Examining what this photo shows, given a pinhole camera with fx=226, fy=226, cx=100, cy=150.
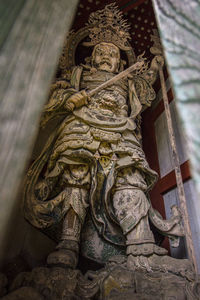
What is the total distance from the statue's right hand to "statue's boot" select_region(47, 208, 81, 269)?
2.34ft

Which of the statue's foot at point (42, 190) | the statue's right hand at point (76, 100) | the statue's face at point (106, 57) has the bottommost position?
the statue's foot at point (42, 190)

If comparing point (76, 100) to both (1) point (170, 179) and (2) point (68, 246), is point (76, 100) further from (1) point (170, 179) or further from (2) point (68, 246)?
(1) point (170, 179)

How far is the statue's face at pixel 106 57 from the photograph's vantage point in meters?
2.06

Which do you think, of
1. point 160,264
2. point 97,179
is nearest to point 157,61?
point 97,179

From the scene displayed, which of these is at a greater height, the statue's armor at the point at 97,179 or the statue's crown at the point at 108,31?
the statue's crown at the point at 108,31

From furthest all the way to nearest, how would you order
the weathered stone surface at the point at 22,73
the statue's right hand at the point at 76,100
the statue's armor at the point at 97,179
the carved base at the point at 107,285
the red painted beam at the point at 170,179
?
the red painted beam at the point at 170,179 < the statue's right hand at the point at 76,100 < the statue's armor at the point at 97,179 < the carved base at the point at 107,285 < the weathered stone surface at the point at 22,73

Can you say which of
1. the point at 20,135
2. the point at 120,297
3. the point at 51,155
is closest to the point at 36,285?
the point at 120,297

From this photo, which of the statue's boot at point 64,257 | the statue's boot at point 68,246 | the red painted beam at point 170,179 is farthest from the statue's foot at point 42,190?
the red painted beam at point 170,179

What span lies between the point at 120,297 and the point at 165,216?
1267 mm

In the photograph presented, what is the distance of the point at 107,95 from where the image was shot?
1.74 metres

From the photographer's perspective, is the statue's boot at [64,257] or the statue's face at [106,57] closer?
the statue's boot at [64,257]

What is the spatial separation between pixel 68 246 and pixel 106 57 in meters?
1.62

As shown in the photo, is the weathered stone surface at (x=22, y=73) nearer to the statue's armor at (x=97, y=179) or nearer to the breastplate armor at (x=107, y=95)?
the statue's armor at (x=97, y=179)

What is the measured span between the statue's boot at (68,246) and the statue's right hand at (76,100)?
714 millimetres
